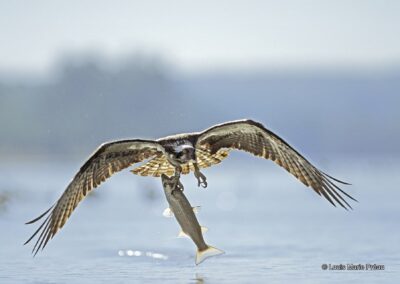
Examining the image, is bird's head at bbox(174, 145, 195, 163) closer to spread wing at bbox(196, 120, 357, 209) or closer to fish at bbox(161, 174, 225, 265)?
fish at bbox(161, 174, 225, 265)

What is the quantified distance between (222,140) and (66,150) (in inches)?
2424

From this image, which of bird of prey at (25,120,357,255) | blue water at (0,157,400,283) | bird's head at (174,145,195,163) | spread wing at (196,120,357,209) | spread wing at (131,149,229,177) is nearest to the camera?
bird's head at (174,145,195,163)

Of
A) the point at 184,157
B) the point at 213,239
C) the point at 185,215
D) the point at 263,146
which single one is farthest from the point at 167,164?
the point at 213,239

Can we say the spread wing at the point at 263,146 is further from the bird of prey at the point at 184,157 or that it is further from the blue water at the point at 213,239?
the blue water at the point at 213,239

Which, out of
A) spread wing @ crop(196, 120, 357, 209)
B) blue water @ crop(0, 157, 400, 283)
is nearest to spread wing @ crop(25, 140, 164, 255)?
spread wing @ crop(196, 120, 357, 209)

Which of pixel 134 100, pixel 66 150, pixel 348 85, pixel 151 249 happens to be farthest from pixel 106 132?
pixel 348 85

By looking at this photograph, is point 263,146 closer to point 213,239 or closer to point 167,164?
point 167,164

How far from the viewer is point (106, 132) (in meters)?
79.5

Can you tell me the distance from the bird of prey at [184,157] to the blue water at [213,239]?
1076 millimetres

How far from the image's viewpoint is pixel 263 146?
15469 mm

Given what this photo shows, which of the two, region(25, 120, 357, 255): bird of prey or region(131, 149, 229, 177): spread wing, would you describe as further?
region(131, 149, 229, 177): spread wing

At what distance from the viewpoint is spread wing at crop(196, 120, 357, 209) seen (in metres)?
14.9

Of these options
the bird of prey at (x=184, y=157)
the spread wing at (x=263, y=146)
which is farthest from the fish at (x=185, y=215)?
the spread wing at (x=263, y=146)

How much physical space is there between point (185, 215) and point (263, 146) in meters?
1.57
